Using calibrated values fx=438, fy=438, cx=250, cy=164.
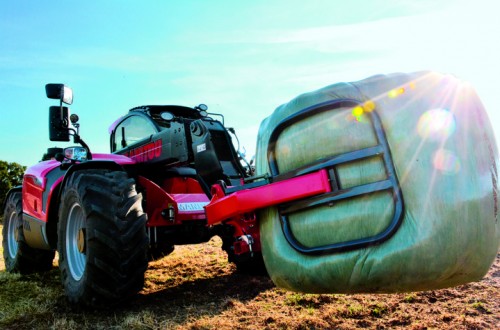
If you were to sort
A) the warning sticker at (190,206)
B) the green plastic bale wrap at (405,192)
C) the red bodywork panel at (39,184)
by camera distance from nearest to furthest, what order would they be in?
A: 1. the green plastic bale wrap at (405,192)
2. the warning sticker at (190,206)
3. the red bodywork panel at (39,184)

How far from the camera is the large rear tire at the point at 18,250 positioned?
5.59 m

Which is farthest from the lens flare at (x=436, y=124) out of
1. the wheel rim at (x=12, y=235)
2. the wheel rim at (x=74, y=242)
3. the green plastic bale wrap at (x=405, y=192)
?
the wheel rim at (x=12, y=235)

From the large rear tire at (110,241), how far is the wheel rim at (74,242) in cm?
29

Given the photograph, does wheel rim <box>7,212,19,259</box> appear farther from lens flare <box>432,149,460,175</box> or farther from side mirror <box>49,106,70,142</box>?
lens flare <box>432,149,460,175</box>

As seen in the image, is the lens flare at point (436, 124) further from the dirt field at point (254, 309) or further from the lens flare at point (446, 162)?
the dirt field at point (254, 309)

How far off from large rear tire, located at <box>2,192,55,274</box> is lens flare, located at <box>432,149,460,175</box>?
16.9 feet

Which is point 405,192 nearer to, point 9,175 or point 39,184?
point 39,184

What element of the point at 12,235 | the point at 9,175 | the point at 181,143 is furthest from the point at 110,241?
the point at 9,175

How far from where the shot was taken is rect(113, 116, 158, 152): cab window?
5.21m

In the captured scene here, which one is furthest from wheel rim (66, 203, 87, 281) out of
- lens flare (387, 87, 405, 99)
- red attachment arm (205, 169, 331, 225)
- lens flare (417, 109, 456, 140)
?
lens flare (417, 109, 456, 140)

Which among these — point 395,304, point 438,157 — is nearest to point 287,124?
point 438,157

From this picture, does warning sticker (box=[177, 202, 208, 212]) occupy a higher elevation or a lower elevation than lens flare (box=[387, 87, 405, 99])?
lower

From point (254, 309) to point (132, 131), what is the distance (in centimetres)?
290

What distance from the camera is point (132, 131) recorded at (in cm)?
557
